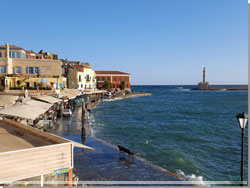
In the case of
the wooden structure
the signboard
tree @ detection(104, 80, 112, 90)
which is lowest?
the signboard

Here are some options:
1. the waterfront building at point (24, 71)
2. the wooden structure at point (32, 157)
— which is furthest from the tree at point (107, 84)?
the wooden structure at point (32, 157)

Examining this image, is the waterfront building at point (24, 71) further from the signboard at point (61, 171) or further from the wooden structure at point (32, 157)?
the signboard at point (61, 171)

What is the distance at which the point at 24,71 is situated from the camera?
33.7m

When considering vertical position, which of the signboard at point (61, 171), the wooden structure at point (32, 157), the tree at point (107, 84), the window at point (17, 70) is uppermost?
the window at point (17, 70)

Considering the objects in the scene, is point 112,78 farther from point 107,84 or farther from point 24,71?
point 24,71

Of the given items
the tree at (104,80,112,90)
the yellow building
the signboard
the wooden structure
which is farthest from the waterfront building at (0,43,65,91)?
the tree at (104,80,112,90)

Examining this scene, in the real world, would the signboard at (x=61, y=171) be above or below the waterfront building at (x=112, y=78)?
below

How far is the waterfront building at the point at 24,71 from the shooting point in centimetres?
3231

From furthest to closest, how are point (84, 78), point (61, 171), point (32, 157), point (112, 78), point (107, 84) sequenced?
point (112, 78) → point (107, 84) → point (84, 78) → point (61, 171) → point (32, 157)

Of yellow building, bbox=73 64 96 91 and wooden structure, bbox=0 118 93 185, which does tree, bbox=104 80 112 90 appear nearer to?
yellow building, bbox=73 64 96 91

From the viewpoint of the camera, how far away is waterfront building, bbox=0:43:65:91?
106ft

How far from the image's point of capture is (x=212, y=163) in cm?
1413

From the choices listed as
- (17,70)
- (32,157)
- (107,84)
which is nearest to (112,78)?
(107,84)

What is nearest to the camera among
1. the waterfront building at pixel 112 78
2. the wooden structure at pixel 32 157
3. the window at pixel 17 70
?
the wooden structure at pixel 32 157
